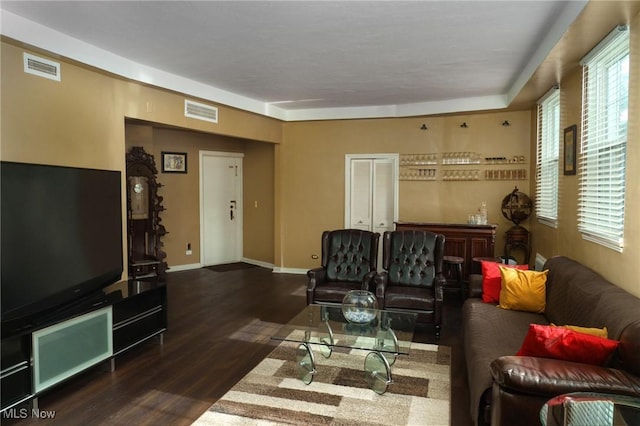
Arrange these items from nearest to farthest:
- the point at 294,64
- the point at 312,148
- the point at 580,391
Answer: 1. the point at 580,391
2. the point at 294,64
3. the point at 312,148

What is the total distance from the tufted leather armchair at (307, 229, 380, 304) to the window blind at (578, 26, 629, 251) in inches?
84.6

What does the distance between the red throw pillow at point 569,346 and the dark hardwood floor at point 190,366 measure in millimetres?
852

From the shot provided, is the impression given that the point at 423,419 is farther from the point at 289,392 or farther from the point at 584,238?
the point at 584,238

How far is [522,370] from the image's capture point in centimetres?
202

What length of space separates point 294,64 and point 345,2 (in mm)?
1597

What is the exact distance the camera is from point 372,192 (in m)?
7.23

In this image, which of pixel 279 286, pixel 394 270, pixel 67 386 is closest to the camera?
pixel 67 386

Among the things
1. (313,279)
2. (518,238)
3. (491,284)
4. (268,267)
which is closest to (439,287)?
(491,284)

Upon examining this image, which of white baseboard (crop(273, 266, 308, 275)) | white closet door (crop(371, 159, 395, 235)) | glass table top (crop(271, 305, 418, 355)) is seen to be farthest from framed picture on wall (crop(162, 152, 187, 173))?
glass table top (crop(271, 305, 418, 355))

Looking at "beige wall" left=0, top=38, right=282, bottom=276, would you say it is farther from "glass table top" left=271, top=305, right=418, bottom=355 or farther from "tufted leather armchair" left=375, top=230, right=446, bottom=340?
"tufted leather armchair" left=375, top=230, right=446, bottom=340

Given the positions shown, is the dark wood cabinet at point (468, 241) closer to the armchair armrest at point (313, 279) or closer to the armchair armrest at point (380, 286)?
the armchair armrest at point (380, 286)

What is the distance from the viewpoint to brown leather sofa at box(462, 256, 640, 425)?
1.95 metres

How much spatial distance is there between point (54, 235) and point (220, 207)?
17.3ft

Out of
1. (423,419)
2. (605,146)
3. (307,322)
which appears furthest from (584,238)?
(307,322)
